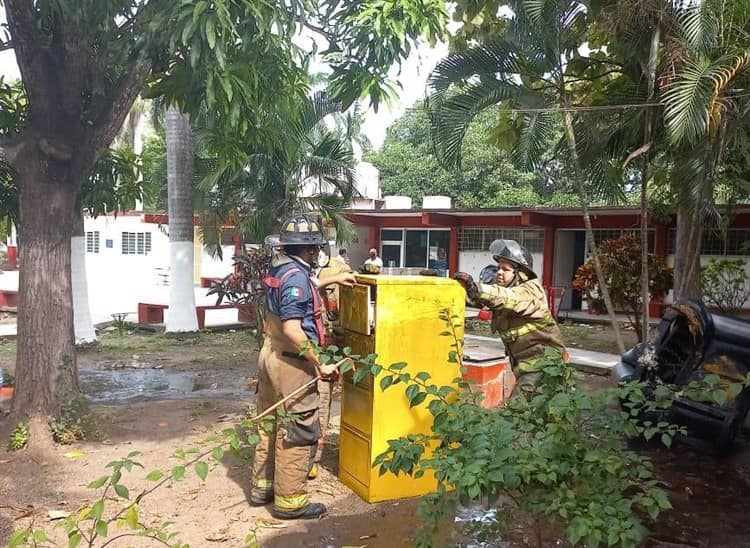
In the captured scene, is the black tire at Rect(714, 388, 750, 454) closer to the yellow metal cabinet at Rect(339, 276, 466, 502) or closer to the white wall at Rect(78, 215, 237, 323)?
the yellow metal cabinet at Rect(339, 276, 466, 502)

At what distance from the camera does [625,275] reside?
10422 mm

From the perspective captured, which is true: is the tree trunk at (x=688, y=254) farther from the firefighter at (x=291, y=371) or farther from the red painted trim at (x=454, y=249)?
the red painted trim at (x=454, y=249)

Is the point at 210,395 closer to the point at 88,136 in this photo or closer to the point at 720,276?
the point at 88,136

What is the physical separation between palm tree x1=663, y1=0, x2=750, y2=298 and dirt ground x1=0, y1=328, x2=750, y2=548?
3.53m

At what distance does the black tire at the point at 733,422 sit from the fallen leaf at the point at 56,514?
447 cm

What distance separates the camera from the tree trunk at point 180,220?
1160 cm

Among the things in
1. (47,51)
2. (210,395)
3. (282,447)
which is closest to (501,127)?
(210,395)

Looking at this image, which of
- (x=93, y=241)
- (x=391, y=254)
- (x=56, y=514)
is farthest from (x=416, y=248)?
(x=93, y=241)


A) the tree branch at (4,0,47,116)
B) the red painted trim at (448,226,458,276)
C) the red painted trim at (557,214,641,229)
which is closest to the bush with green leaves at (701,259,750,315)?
the red painted trim at (557,214,641,229)

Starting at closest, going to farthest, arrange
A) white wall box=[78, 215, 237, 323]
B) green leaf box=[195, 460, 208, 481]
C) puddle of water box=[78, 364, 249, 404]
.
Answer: green leaf box=[195, 460, 208, 481] → puddle of water box=[78, 364, 249, 404] → white wall box=[78, 215, 237, 323]

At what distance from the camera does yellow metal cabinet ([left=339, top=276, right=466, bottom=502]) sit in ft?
13.1

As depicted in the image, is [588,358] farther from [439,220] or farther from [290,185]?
[439,220]

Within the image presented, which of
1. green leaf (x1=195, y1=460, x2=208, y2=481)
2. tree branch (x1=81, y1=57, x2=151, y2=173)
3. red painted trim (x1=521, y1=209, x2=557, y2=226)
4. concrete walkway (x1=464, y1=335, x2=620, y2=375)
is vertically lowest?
concrete walkway (x1=464, y1=335, x2=620, y2=375)

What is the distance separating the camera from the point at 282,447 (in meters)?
3.84
